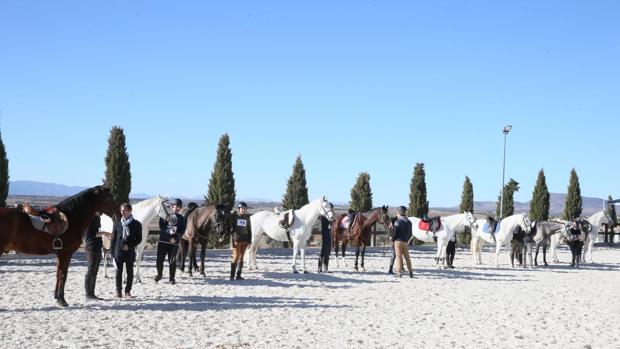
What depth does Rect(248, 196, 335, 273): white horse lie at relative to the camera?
57.7 ft

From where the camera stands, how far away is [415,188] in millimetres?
36906

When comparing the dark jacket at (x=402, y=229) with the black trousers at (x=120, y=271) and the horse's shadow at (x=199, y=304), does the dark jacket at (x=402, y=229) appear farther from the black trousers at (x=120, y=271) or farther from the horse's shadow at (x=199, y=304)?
the black trousers at (x=120, y=271)

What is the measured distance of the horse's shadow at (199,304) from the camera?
1068 cm

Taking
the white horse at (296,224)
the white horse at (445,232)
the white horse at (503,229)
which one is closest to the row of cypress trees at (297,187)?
the white horse at (296,224)

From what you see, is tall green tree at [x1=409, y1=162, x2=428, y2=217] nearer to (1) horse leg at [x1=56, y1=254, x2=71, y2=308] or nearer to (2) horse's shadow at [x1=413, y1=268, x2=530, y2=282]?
(2) horse's shadow at [x1=413, y1=268, x2=530, y2=282]

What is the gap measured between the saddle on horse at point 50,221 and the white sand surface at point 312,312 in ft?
4.18

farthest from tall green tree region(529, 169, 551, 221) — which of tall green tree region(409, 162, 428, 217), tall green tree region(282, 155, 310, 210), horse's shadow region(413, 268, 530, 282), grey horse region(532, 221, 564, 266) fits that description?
horse's shadow region(413, 268, 530, 282)

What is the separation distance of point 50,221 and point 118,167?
1589cm

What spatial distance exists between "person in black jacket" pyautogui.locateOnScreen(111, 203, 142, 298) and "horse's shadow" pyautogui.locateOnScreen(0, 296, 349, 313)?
1.58 feet

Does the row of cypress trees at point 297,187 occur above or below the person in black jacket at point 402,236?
above

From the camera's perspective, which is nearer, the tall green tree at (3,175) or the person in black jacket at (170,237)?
the person in black jacket at (170,237)

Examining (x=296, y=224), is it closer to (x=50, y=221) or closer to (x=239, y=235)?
(x=239, y=235)

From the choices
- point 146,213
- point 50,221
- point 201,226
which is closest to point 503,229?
point 201,226

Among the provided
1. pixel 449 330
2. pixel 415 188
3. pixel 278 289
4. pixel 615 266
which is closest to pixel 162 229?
pixel 278 289
